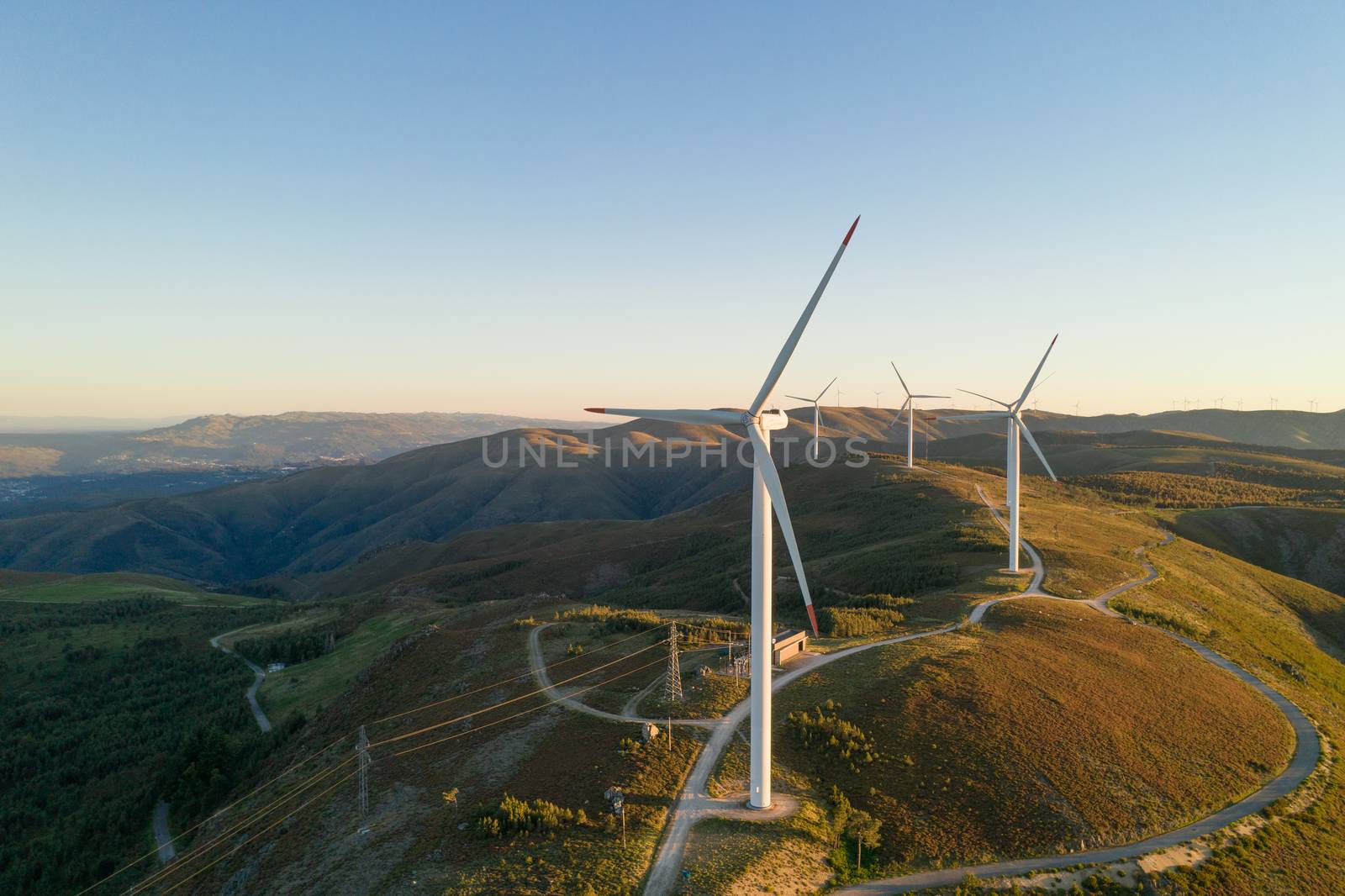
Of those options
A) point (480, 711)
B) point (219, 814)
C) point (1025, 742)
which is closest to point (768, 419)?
point (1025, 742)

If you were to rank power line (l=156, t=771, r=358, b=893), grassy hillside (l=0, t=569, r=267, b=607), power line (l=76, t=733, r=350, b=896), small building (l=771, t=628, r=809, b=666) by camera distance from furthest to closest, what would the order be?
grassy hillside (l=0, t=569, r=267, b=607)
small building (l=771, t=628, r=809, b=666)
power line (l=76, t=733, r=350, b=896)
power line (l=156, t=771, r=358, b=893)

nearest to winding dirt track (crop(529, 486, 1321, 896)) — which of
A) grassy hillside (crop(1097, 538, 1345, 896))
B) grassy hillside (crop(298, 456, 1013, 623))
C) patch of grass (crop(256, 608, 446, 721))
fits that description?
grassy hillside (crop(1097, 538, 1345, 896))

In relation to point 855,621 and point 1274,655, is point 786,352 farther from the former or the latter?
point 1274,655

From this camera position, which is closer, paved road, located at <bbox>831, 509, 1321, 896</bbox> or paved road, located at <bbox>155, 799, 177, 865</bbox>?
paved road, located at <bbox>831, 509, 1321, 896</bbox>

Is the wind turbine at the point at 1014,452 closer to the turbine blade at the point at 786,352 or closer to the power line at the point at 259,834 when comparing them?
the turbine blade at the point at 786,352

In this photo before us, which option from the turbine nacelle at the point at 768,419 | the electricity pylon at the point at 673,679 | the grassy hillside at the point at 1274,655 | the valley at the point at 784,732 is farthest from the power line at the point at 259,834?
the grassy hillside at the point at 1274,655

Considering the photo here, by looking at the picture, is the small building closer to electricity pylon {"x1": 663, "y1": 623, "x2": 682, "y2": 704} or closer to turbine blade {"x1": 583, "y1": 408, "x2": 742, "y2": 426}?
electricity pylon {"x1": 663, "y1": 623, "x2": 682, "y2": 704}

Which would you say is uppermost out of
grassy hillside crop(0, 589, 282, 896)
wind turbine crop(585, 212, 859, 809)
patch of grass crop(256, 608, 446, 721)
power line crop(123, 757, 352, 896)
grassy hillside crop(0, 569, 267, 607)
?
wind turbine crop(585, 212, 859, 809)

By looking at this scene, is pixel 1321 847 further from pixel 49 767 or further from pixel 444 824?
pixel 49 767

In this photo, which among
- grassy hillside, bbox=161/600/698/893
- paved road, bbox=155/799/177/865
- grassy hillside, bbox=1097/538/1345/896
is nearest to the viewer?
grassy hillside, bbox=161/600/698/893
